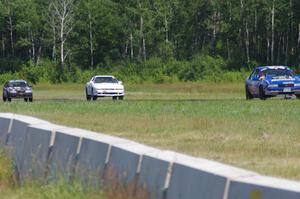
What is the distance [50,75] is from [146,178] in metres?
92.0

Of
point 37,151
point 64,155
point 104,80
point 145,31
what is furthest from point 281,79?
point 145,31

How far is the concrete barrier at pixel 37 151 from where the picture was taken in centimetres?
1260

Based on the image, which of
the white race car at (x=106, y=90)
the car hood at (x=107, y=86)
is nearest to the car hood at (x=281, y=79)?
the white race car at (x=106, y=90)

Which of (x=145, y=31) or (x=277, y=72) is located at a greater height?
(x=145, y=31)

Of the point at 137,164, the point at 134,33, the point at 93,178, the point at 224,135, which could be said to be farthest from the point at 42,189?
the point at 134,33

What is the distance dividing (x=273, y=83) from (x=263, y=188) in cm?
3398

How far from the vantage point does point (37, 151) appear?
13.0m

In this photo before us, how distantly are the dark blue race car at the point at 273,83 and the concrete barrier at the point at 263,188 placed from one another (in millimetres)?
33412

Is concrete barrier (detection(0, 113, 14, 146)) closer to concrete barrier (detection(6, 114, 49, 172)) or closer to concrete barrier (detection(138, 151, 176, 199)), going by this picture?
concrete barrier (detection(6, 114, 49, 172))

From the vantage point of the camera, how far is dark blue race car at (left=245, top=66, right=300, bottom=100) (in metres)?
40.4

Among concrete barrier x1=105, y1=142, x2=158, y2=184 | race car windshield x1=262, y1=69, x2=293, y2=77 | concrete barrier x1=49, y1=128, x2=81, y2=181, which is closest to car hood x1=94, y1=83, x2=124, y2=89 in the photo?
race car windshield x1=262, y1=69, x2=293, y2=77

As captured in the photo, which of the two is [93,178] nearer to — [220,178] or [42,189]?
[42,189]

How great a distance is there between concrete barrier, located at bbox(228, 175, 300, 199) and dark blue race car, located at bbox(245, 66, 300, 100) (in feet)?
110

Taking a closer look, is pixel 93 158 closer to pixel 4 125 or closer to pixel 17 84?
pixel 4 125
